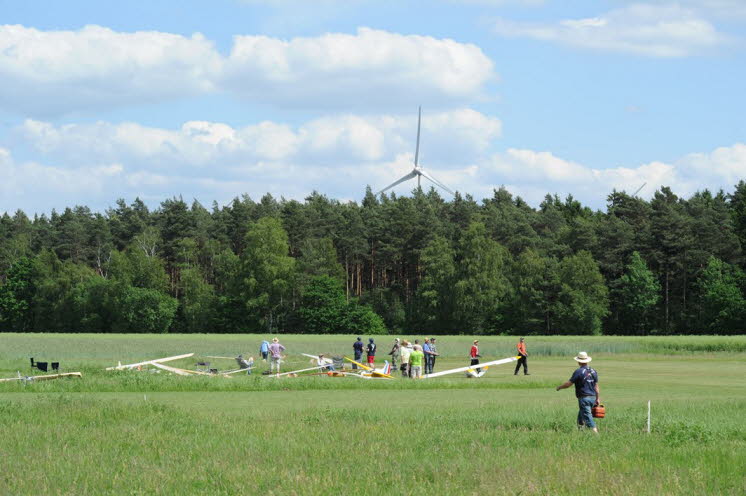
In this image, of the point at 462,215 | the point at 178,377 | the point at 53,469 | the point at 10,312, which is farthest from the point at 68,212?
the point at 53,469

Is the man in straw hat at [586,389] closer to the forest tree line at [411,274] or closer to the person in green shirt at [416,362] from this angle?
the person in green shirt at [416,362]

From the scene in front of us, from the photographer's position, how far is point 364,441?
61.6ft

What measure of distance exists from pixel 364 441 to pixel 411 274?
125243mm

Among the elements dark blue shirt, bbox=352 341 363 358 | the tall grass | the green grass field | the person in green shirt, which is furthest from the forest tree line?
the tall grass

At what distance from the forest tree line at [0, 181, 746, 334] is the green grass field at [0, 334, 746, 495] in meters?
81.3

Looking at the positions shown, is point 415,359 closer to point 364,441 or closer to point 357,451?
point 364,441

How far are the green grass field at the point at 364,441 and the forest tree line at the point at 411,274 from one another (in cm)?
8130

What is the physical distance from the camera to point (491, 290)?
119 m

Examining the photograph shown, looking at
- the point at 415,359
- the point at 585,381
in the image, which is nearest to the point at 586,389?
the point at 585,381

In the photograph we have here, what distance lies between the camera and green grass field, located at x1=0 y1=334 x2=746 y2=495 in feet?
48.2

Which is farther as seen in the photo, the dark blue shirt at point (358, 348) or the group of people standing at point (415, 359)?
the dark blue shirt at point (358, 348)

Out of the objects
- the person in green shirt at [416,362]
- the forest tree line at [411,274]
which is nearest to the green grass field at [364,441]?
the person in green shirt at [416,362]

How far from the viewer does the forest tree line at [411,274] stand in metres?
115

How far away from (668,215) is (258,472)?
111 metres
